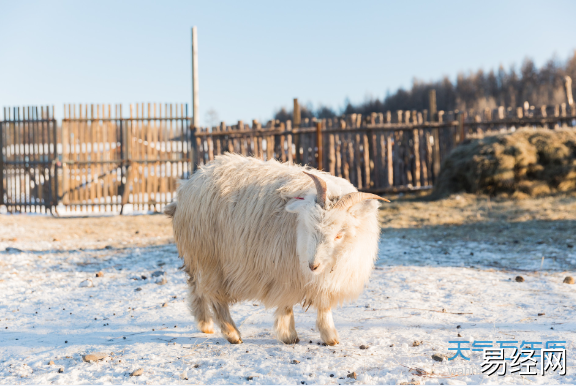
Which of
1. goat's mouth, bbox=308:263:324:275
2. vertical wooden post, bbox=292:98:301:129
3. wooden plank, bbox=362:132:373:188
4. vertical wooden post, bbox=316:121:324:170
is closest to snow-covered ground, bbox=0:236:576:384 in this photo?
goat's mouth, bbox=308:263:324:275

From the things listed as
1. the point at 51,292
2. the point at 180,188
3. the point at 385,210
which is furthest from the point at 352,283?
the point at 385,210

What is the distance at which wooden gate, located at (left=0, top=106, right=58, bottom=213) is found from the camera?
38.2 feet

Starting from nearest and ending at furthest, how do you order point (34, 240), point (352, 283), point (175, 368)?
1. point (175, 368)
2. point (352, 283)
3. point (34, 240)

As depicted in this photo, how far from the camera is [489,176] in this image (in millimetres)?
9883

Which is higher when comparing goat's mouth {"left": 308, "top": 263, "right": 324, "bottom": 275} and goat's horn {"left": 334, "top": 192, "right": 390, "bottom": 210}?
goat's horn {"left": 334, "top": 192, "right": 390, "bottom": 210}

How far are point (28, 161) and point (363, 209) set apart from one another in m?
11.4

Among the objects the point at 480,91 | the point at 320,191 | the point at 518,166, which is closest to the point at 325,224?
the point at 320,191

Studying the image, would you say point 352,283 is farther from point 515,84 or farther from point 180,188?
point 515,84

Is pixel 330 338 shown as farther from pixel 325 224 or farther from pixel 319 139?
pixel 319 139

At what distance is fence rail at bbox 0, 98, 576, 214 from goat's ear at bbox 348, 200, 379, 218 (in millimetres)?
8152

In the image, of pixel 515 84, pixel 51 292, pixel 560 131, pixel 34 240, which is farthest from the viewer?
pixel 515 84

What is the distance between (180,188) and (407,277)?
2.69 metres

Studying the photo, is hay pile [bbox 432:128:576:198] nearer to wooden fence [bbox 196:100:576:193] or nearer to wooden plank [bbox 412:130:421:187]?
wooden fence [bbox 196:100:576:193]

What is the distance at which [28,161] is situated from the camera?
11750 millimetres
